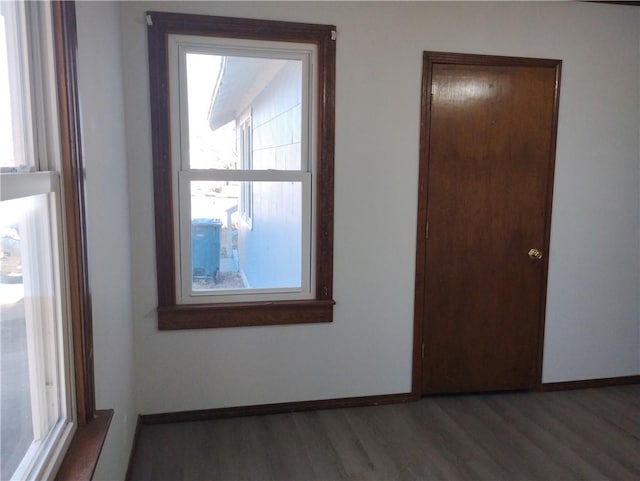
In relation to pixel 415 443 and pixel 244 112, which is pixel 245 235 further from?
pixel 415 443

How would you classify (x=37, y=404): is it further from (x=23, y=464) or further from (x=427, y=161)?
(x=427, y=161)

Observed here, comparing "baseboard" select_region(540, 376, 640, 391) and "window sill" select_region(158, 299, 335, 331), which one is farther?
"baseboard" select_region(540, 376, 640, 391)

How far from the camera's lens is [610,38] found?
10.3ft

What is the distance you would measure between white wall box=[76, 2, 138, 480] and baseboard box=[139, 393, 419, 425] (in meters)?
0.26

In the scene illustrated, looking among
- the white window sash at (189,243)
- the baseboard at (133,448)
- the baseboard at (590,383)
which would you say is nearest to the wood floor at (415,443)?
the baseboard at (133,448)

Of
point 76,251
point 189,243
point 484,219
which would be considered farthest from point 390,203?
point 76,251

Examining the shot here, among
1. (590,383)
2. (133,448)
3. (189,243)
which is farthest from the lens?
(590,383)

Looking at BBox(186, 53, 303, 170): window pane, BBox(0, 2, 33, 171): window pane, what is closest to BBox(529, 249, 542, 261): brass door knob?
BBox(186, 53, 303, 170): window pane

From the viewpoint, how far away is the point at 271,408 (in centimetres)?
298

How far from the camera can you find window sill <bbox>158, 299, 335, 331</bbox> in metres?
2.79

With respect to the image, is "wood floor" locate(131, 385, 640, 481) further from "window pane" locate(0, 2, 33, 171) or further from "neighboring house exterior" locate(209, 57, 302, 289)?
"window pane" locate(0, 2, 33, 171)

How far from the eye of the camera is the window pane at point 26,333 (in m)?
1.03

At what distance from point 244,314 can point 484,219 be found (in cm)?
156

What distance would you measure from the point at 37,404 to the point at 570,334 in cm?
316
